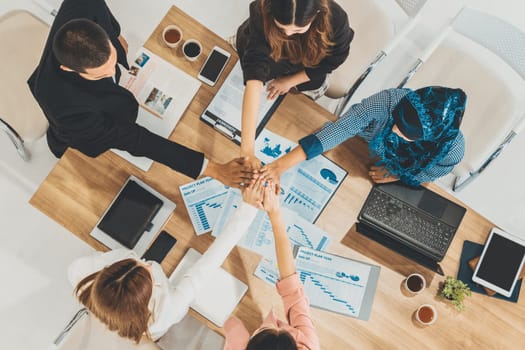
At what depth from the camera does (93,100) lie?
178cm

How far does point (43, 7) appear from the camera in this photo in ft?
9.78

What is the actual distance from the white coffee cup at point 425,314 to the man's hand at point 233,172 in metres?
0.85

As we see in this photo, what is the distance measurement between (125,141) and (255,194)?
0.53 m

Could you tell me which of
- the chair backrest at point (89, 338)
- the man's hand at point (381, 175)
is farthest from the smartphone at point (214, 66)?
the chair backrest at point (89, 338)

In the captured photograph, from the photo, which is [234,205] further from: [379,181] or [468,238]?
[468,238]

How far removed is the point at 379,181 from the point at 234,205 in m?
0.60

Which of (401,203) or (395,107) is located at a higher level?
(395,107)

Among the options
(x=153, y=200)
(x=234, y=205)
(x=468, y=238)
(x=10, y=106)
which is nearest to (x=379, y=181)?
(x=468, y=238)

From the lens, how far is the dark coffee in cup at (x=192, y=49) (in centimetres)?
198

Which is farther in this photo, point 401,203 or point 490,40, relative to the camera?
point 490,40

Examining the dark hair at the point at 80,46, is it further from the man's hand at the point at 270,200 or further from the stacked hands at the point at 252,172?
the man's hand at the point at 270,200

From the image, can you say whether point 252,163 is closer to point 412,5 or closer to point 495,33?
point 412,5

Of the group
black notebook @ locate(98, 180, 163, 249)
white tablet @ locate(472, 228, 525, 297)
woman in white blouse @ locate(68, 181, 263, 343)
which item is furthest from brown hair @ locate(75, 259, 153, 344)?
white tablet @ locate(472, 228, 525, 297)

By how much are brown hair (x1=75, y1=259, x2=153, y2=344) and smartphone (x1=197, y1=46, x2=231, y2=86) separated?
2.66ft
